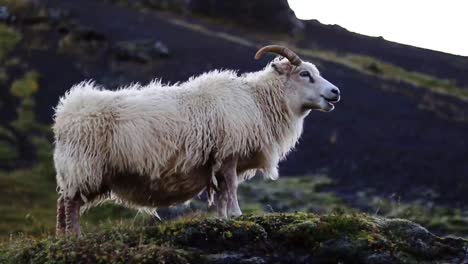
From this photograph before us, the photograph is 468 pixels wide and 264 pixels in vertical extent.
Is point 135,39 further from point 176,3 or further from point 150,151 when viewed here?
point 150,151

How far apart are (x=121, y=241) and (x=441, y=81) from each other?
5208cm

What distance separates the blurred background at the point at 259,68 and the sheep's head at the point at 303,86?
1044cm

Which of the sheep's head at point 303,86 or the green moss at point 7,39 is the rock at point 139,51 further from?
the sheep's head at point 303,86

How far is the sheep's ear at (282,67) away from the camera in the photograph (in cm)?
1627

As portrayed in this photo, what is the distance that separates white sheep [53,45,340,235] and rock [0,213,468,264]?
6.78 ft

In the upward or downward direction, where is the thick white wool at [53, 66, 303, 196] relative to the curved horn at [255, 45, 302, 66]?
downward

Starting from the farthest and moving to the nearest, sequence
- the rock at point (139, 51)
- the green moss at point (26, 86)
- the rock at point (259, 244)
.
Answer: the rock at point (139, 51) → the green moss at point (26, 86) → the rock at point (259, 244)

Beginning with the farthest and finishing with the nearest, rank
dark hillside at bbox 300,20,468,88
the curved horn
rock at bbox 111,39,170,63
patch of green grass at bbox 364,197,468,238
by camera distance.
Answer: dark hillside at bbox 300,20,468,88
rock at bbox 111,39,170,63
patch of green grass at bbox 364,197,468,238
the curved horn

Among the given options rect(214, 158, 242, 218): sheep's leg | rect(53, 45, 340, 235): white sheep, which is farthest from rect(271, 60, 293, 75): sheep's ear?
rect(214, 158, 242, 218): sheep's leg

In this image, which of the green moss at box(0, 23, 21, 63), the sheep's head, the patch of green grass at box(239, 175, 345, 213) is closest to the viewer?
the sheep's head

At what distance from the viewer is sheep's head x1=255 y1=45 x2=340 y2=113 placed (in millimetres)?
16062

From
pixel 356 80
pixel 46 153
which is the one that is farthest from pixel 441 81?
pixel 46 153

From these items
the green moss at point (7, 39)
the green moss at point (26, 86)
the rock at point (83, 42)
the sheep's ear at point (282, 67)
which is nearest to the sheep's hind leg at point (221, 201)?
the sheep's ear at point (282, 67)

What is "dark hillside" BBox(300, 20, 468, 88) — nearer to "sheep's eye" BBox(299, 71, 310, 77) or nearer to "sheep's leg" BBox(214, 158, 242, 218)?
"sheep's eye" BBox(299, 71, 310, 77)
